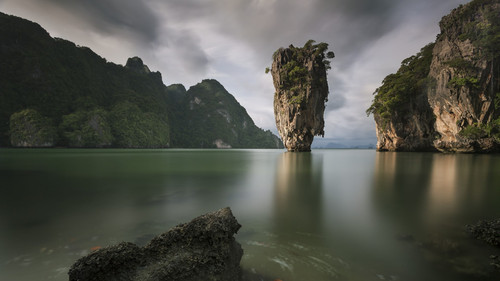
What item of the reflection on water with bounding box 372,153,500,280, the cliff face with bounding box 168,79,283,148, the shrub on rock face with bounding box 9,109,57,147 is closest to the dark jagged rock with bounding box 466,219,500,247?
the reflection on water with bounding box 372,153,500,280

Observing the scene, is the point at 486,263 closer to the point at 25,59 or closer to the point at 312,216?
the point at 312,216

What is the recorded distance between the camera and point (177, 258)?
1923 millimetres

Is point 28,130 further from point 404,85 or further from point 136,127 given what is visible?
point 404,85

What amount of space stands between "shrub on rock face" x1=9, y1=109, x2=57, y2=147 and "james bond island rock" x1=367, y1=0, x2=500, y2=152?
317 feet

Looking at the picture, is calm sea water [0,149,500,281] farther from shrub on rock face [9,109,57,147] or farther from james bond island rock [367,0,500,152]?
shrub on rock face [9,109,57,147]

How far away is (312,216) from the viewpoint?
190 inches

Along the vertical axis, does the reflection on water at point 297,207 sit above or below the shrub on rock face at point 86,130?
below

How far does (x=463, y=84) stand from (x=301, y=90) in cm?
2107

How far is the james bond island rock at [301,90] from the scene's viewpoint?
3547cm

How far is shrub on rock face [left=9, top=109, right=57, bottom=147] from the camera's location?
195 feet

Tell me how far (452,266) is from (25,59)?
123383 millimetres

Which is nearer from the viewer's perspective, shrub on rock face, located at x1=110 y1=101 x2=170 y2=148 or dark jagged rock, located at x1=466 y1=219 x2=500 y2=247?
dark jagged rock, located at x1=466 y1=219 x2=500 y2=247

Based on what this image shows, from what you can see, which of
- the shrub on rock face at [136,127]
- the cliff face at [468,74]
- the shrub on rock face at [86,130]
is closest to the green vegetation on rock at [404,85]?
the cliff face at [468,74]

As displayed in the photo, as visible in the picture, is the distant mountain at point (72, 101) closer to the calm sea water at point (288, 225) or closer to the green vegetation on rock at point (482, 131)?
the calm sea water at point (288, 225)
